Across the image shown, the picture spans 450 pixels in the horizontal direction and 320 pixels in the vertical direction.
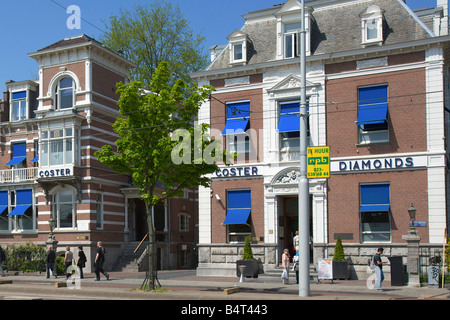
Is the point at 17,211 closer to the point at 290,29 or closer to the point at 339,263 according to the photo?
the point at 290,29

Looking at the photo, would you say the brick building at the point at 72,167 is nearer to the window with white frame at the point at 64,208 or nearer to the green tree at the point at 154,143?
the window with white frame at the point at 64,208

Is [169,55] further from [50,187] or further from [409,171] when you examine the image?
[409,171]

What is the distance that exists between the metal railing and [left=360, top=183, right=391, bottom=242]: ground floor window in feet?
70.0

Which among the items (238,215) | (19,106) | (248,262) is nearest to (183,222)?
(238,215)

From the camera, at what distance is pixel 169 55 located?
46.5 m

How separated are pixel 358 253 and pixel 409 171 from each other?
448cm

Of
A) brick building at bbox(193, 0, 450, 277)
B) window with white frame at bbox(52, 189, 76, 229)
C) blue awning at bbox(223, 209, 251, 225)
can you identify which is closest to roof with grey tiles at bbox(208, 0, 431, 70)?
brick building at bbox(193, 0, 450, 277)

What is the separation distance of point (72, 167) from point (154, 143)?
14.3 m

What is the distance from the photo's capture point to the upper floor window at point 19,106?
38053 mm

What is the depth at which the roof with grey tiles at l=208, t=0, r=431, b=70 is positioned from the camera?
26.3 m

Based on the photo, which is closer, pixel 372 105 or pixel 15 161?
pixel 372 105

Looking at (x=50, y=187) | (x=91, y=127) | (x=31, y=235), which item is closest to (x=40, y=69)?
(x=91, y=127)

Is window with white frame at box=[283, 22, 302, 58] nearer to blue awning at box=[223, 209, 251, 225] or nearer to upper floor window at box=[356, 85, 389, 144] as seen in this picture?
upper floor window at box=[356, 85, 389, 144]

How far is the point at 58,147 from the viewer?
112ft
